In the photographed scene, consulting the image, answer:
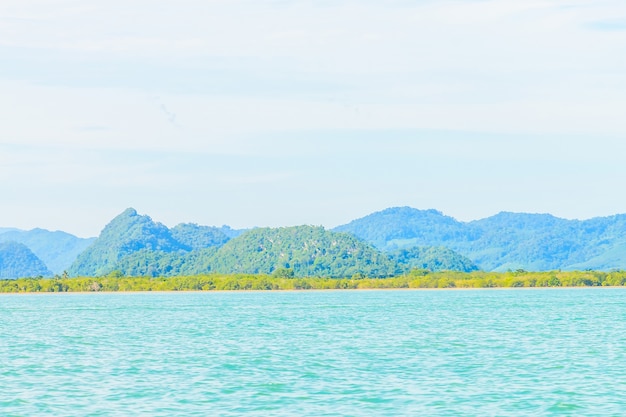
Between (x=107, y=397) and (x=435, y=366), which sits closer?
(x=107, y=397)

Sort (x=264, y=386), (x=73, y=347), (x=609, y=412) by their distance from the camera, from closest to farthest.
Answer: (x=609, y=412), (x=264, y=386), (x=73, y=347)

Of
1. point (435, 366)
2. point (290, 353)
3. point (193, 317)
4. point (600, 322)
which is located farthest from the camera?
point (193, 317)

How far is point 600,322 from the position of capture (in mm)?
81500

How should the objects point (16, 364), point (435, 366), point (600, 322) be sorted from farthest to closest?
point (600, 322)
point (16, 364)
point (435, 366)

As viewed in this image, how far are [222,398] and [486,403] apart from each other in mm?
8842

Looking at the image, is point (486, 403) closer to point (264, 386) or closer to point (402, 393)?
point (402, 393)

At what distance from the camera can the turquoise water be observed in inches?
1441

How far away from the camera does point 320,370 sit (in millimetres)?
46562

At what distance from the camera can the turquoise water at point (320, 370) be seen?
3659cm

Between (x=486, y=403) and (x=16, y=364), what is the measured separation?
2397 cm

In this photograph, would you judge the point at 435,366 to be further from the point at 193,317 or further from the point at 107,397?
the point at 193,317

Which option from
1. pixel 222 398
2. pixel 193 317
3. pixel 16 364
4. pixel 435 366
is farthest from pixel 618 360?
pixel 193 317

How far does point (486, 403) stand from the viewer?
1446 inches

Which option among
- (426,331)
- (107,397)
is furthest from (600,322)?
(107,397)
